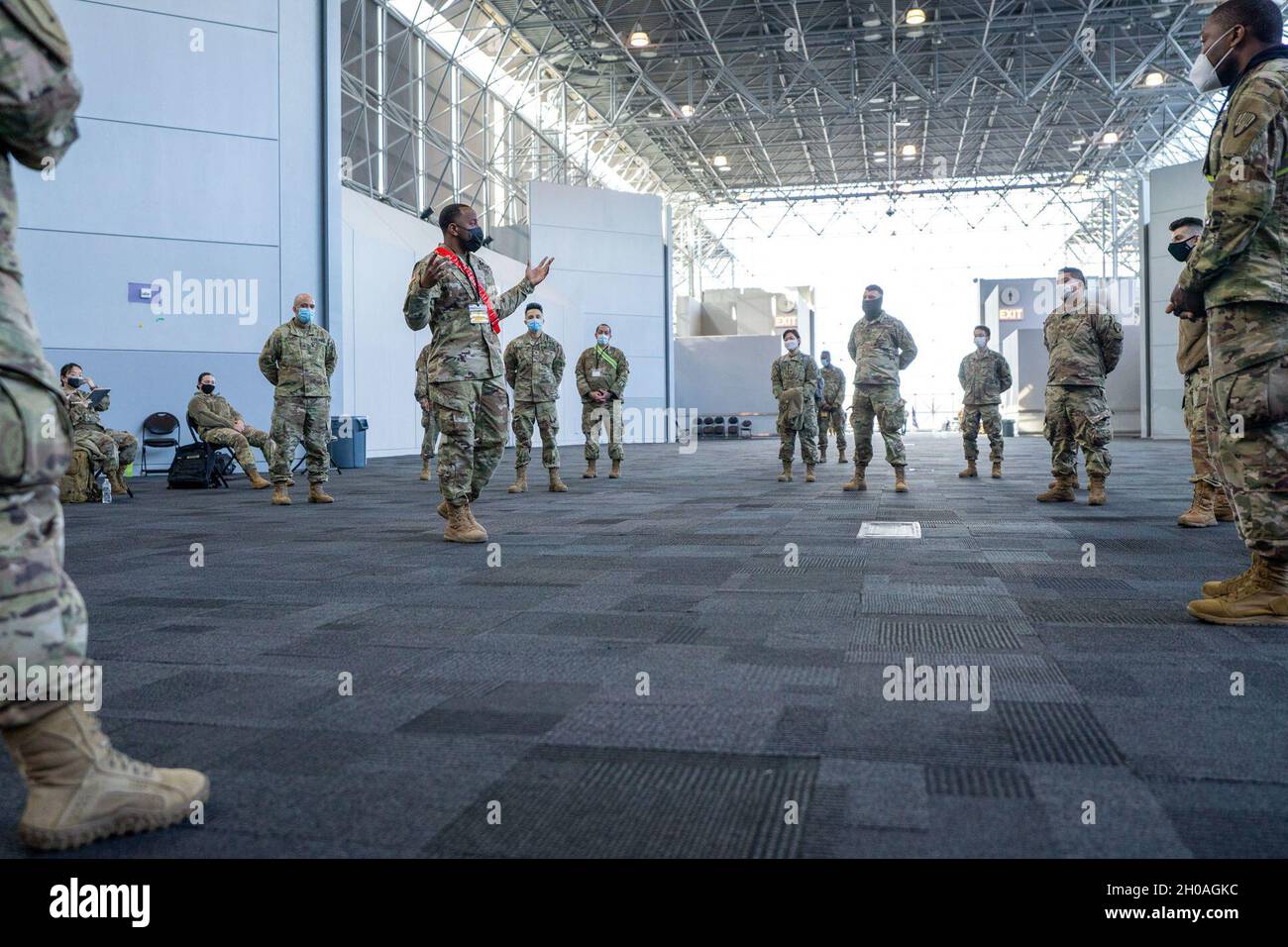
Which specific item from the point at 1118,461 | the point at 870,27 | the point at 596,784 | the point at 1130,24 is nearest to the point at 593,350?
the point at 1118,461

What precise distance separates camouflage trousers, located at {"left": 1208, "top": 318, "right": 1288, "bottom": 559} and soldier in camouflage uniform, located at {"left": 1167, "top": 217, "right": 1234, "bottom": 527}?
2484 mm

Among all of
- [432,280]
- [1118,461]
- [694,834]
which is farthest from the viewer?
[1118,461]

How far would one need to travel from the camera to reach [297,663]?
3.00 meters

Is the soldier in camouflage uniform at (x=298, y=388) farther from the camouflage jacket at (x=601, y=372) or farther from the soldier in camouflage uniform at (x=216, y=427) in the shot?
the camouflage jacket at (x=601, y=372)

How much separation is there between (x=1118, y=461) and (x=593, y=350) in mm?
8099

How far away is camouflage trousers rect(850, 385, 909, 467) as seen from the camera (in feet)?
30.1

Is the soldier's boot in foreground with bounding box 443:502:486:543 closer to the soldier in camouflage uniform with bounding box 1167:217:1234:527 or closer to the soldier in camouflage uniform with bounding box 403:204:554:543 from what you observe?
the soldier in camouflage uniform with bounding box 403:204:554:543

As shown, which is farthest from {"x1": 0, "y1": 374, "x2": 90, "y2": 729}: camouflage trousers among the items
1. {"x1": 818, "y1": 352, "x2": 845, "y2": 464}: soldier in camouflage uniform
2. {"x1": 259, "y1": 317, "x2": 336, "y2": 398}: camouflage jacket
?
{"x1": 818, "y1": 352, "x2": 845, "y2": 464}: soldier in camouflage uniform

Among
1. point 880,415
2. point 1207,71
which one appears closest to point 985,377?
point 880,415

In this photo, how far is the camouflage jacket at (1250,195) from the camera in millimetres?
3244

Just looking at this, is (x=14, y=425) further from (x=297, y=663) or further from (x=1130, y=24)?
(x=1130, y=24)

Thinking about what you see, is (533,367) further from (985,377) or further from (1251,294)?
(1251,294)

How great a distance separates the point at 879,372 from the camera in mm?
9234

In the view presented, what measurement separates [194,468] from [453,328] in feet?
23.0
